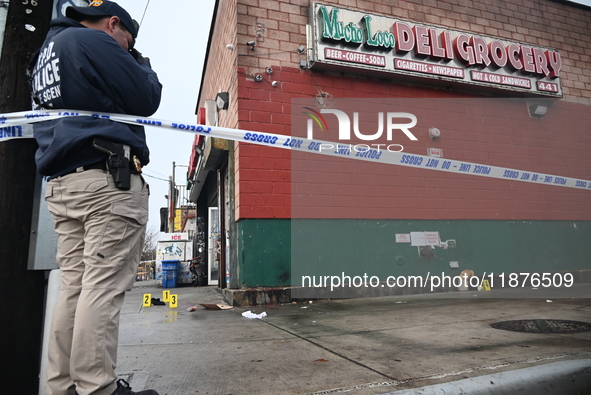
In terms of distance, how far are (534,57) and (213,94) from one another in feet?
23.9

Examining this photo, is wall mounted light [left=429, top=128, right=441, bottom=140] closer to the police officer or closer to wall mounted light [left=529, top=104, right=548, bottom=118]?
wall mounted light [left=529, top=104, right=548, bottom=118]

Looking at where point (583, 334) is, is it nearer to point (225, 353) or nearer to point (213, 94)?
point (225, 353)

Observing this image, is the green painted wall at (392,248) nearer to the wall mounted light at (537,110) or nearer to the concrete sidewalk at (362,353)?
the concrete sidewalk at (362,353)

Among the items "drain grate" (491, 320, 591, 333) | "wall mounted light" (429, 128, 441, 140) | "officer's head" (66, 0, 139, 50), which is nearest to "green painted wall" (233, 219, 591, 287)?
"wall mounted light" (429, 128, 441, 140)

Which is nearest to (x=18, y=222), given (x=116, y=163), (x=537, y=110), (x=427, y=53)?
(x=116, y=163)

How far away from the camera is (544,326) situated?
11.0ft

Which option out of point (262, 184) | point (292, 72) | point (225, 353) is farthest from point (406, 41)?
point (225, 353)

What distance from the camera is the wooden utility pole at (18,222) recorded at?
1798 millimetres

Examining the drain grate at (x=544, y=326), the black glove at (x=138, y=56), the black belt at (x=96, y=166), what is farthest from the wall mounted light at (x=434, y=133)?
the black belt at (x=96, y=166)

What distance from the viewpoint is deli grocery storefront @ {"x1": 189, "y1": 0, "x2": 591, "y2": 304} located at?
6.21 metres

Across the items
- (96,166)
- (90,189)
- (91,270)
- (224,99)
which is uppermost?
(224,99)

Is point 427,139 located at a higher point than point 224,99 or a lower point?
lower

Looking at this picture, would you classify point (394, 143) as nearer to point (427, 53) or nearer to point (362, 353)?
point (427, 53)

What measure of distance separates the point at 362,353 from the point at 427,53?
20.3 ft
